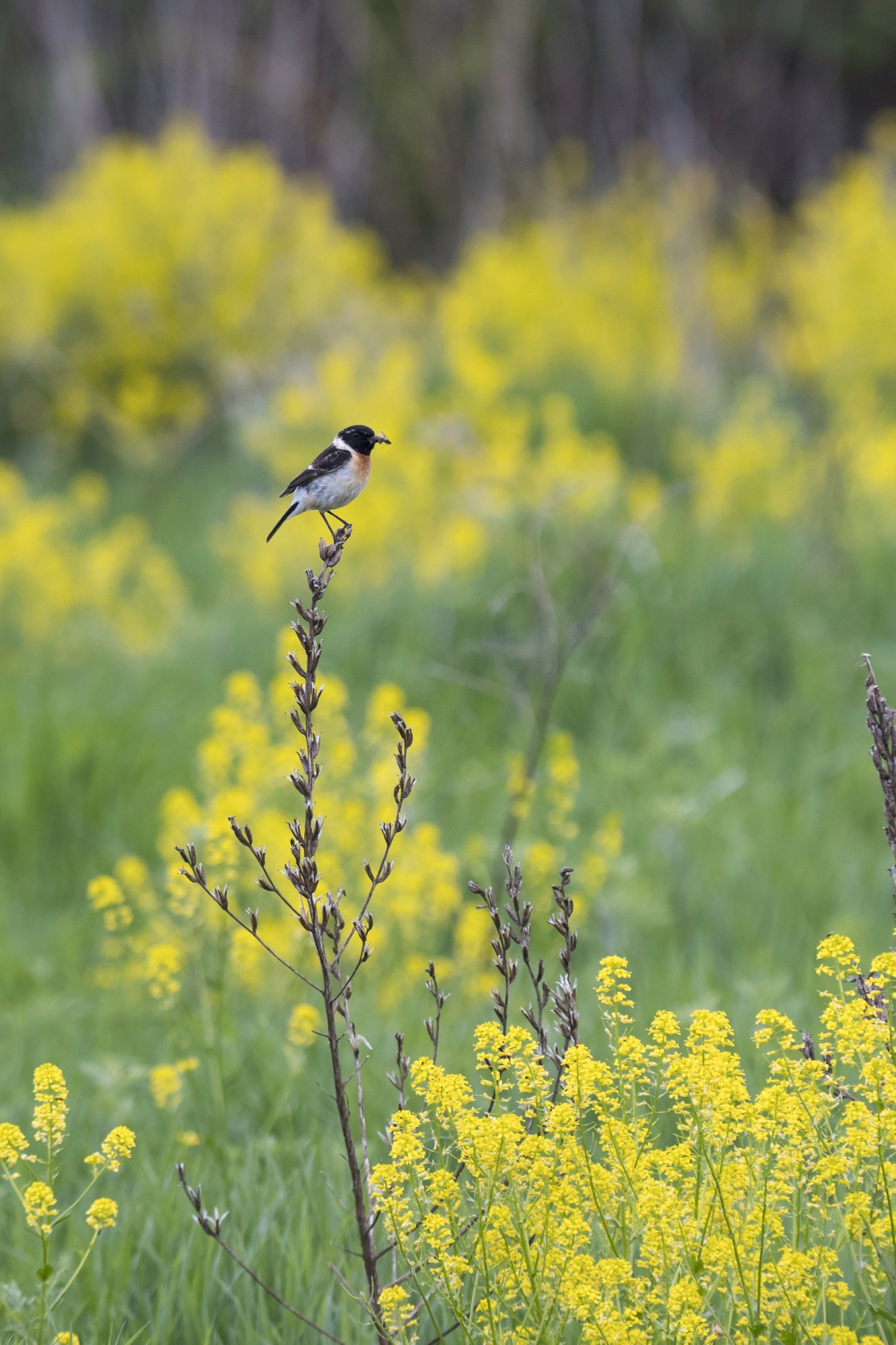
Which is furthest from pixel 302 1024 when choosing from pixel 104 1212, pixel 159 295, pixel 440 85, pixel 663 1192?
pixel 440 85

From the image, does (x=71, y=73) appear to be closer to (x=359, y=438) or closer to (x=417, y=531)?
(x=417, y=531)

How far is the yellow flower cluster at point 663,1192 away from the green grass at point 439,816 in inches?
18.5

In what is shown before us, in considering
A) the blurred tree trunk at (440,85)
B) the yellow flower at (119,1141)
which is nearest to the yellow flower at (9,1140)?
the yellow flower at (119,1141)

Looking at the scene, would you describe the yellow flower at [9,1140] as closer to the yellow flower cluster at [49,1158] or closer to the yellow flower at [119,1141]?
the yellow flower cluster at [49,1158]

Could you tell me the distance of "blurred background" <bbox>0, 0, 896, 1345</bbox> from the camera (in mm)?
3271

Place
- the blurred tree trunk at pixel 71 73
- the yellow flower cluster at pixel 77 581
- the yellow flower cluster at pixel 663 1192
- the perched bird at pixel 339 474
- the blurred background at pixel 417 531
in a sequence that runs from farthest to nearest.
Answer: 1. the blurred tree trunk at pixel 71 73
2. the yellow flower cluster at pixel 77 581
3. the blurred background at pixel 417 531
4. the perched bird at pixel 339 474
5. the yellow flower cluster at pixel 663 1192

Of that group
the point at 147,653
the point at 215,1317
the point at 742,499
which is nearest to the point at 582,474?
the point at 742,499

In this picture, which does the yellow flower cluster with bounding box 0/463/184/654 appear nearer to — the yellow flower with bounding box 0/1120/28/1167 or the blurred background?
the blurred background

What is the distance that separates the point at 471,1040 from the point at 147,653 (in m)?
3.94

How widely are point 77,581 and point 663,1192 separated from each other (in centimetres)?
657

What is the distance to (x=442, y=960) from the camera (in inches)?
144

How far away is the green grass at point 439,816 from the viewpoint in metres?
2.37

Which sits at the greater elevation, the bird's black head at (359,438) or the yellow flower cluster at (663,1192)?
the bird's black head at (359,438)

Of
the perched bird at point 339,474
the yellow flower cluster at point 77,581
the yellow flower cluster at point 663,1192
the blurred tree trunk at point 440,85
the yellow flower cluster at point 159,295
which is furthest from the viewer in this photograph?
the blurred tree trunk at point 440,85
